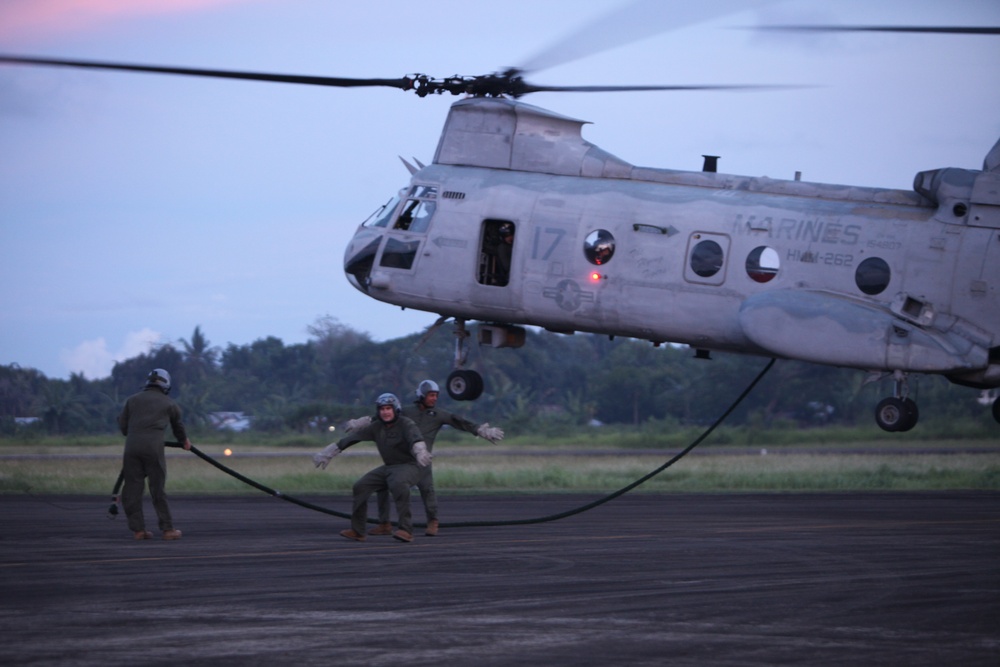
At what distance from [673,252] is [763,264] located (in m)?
1.45

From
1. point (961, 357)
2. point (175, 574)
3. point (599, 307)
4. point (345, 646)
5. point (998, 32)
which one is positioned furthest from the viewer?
point (599, 307)

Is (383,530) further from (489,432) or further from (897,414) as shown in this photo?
(897,414)

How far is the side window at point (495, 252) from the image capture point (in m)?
23.7

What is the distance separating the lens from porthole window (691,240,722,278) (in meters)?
22.0

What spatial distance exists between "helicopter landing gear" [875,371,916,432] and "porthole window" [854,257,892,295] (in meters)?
1.37

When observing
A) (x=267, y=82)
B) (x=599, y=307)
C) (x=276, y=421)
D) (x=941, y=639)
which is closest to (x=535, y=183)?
(x=599, y=307)

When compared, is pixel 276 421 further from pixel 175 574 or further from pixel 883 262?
pixel 175 574

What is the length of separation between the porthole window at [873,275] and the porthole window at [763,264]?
4.11 feet

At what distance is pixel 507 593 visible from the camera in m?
12.6

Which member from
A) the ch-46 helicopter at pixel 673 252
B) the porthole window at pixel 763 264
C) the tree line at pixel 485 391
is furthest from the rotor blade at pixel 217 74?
the tree line at pixel 485 391

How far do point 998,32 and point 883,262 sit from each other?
4.13m

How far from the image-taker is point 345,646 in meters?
9.80

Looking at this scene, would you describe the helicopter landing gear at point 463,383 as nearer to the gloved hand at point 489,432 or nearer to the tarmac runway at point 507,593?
the tarmac runway at point 507,593

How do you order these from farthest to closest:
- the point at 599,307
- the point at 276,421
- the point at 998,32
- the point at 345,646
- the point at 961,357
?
1. the point at 276,421
2. the point at 599,307
3. the point at 961,357
4. the point at 998,32
5. the point at 345,646
